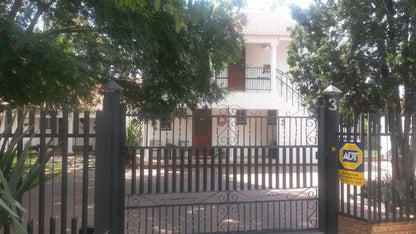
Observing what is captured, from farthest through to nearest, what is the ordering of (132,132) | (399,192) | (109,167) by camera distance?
(132,132)
(399,192)
(109,167)

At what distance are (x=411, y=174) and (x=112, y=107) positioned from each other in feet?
15.0

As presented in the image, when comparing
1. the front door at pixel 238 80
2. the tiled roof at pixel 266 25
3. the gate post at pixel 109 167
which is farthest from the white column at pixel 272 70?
the gate post at pixel 109 167

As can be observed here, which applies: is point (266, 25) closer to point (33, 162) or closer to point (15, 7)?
point (33, 162)

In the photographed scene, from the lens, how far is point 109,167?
16.2 ft

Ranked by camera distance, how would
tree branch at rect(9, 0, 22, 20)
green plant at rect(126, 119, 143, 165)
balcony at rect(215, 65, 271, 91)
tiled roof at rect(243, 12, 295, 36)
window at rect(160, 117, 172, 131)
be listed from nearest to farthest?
1. window at rect(160, 117, 172, 131)
2. green plant at rect(126, 119, 143, 165)
3. tree branch at rect(9, 0, 22, 20)
4. balcony at rect(215, 65, 271, 91)
5. tiled roof at rect(243, 12, 295, 36)

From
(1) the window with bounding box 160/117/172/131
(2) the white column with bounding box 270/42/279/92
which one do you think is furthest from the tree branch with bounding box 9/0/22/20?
(2) the white column with bounding box 270/42/279/92

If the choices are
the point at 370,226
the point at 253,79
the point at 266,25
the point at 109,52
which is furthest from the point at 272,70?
the point at 370,226

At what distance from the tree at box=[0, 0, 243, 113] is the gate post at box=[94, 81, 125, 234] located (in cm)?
268

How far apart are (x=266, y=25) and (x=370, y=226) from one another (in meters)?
15.4

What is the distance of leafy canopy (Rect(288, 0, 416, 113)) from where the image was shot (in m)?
8.04

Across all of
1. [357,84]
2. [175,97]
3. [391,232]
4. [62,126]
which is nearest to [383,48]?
[357,84]

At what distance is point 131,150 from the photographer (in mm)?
5145

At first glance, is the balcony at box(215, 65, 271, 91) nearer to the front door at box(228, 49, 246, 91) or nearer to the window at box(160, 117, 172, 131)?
the front door at box(228, 49, 246, 91)

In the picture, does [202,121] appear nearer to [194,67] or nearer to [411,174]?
[411,174]
